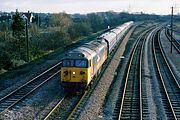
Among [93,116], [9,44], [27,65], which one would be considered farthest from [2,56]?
[93,116]

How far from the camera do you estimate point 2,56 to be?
3434 cm

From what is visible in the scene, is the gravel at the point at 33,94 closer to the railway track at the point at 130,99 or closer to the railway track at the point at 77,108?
the railway track at the point at 77,108

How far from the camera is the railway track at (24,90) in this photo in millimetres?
19641

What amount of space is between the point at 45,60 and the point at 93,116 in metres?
20.6

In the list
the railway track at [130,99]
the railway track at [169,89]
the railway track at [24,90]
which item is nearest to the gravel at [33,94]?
the railway track at [24,90]

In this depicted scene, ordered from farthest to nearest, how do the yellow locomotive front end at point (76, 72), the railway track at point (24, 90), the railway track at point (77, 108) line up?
the yellow locomotive front end at point (76, 72) < the railway track at point (24, 90) < the railway track at point (77, 108)

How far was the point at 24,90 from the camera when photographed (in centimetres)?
2284

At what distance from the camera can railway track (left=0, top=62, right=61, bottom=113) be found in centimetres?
1964

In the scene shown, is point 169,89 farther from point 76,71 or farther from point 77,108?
point 77,108

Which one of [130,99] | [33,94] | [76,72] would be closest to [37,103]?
[33,94]

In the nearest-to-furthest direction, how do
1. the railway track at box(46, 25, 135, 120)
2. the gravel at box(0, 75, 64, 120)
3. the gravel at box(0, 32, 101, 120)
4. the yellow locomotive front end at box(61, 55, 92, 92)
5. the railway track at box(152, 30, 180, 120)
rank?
the railway track at box(46, 25, 135, 120), the gravel at box(0, 75, 64, 120), the gravel at box(0, 32, 101, 120), the railway track at box(152, 30, 180, 120), the yellow locomotive front end at box(61, 55, 92, 92)

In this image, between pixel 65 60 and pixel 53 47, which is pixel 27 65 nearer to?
pixel 65 60

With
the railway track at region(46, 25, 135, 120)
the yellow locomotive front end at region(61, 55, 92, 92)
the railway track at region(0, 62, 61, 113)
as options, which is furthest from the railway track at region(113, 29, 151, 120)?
the railway track at region(0, 62, 61, 113)

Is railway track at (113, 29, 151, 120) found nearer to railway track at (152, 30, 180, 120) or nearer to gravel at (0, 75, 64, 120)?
railway track at (152, 30, 180, 120)
